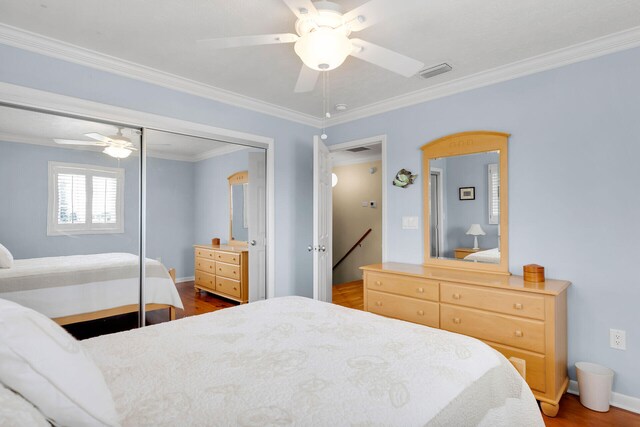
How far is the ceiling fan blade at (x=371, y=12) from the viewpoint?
1.50m

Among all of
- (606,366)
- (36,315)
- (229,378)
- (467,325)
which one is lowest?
(606,366)

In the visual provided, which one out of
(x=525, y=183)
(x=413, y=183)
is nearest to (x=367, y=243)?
(x=413, y=183)

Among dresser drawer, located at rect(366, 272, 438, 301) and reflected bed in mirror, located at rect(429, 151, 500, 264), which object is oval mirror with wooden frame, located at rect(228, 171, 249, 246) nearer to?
dresser drawer, located at rect(366, 272, 438, 301)

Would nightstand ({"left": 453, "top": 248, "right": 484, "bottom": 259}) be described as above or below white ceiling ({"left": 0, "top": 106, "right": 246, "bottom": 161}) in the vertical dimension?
below

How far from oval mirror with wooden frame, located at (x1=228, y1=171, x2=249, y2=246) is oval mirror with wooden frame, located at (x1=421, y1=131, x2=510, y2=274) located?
181 centimetres

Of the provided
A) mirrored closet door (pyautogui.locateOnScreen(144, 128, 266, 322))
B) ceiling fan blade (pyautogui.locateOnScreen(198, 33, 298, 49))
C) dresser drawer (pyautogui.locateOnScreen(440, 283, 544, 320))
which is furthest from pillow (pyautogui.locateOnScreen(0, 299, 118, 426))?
dresser drawer (pyautogui.locateOnScreen(440, 283, 544, 320))

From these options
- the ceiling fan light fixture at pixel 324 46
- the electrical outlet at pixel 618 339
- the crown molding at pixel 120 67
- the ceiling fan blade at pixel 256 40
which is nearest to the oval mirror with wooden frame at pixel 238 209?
the crown molding at pixel 120 67

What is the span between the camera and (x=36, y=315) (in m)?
0.94

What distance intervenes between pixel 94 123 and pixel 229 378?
7.62ft

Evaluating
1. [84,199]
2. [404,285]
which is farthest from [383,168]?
[84,199]

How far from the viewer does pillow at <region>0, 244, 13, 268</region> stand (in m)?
2.24

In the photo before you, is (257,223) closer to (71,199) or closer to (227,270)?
(227,270)

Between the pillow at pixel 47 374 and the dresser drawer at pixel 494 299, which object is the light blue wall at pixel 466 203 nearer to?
the dresser drawer at pixel 494 299

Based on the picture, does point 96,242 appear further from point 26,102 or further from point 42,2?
point 42,2
